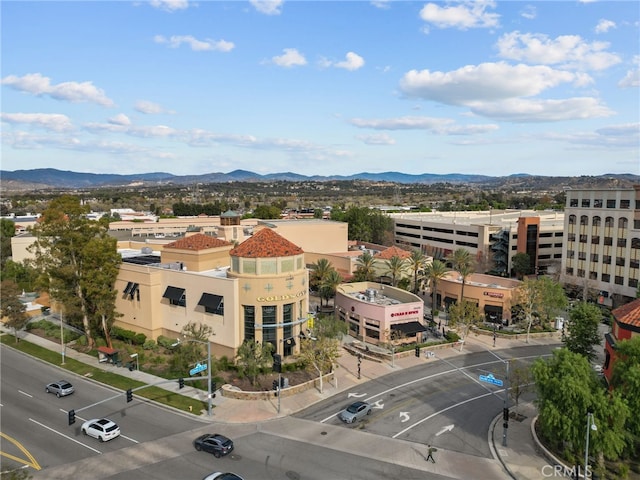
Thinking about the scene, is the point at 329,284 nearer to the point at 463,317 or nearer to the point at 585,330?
the point at 463,317

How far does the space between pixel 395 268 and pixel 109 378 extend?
43.1 meters

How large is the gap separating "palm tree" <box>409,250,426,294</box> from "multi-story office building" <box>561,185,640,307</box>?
86.6 ft

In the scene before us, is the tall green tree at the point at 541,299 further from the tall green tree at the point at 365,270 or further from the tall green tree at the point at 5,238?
the tall green tree at the point at 5,238

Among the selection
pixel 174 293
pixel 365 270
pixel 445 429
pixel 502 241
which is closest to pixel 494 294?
pixel 365 270

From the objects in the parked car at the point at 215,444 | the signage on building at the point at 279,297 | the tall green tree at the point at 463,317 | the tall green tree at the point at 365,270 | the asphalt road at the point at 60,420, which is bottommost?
the asphalt road at the point at 60,420

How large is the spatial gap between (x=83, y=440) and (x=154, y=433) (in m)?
5.08

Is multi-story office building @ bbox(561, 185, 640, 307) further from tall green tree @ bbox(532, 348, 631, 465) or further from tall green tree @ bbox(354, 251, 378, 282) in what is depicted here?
tall green tree @ bbox(532, 348, 631, 465)

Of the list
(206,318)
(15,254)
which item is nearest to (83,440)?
(206,318)

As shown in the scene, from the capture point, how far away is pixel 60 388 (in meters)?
43.6

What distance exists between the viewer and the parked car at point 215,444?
3281 centimetres

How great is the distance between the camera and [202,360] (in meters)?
45.0

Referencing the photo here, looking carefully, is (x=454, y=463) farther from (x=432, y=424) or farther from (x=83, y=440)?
(x=83, y=440)

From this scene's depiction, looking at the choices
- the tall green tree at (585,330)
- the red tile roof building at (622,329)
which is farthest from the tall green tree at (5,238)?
the red tile roof building at (622,329)

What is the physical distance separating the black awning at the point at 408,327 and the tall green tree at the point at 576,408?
24728 millimetres
